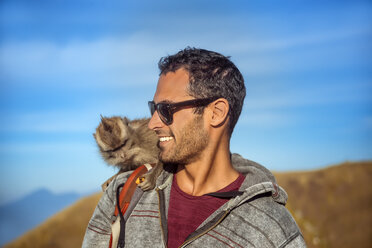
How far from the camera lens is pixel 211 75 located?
2617 mm

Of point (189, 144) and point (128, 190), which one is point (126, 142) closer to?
point (128, 190)

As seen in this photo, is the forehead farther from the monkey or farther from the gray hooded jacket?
the monkey

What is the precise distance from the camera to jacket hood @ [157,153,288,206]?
2.36m

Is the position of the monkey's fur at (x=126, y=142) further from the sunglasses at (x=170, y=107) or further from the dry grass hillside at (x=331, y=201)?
the dry grass hillside at (x=331, y=201)

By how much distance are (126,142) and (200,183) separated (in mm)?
2466

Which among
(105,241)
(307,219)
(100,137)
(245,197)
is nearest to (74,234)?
(100,137)

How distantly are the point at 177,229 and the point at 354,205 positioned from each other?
A: 9474mm

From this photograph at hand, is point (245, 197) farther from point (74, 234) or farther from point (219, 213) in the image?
point (74, 234)

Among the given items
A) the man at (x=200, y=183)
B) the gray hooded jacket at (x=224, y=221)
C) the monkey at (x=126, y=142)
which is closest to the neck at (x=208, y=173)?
the man at (x=200, y=183)

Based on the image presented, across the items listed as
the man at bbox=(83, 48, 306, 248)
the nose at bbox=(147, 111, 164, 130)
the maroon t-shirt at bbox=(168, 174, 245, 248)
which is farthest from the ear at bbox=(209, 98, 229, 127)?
the maroon t-shirt at bbox=(168, 174, 245, 248)

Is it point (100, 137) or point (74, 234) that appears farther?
point (74, 234)

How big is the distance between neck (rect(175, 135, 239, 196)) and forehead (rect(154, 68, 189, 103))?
0.41 m

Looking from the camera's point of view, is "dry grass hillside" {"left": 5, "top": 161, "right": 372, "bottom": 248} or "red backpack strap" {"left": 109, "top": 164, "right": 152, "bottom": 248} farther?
"dry grass hillside" {"left": 5, "top": 161, "right": 372, "bottom": 248}

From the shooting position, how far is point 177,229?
2.37 meters
